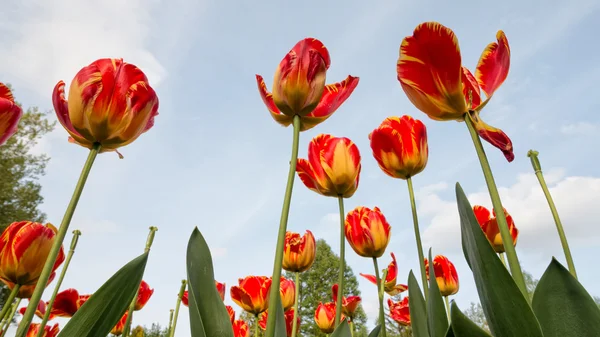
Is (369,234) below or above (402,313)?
above

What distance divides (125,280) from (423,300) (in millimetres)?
878

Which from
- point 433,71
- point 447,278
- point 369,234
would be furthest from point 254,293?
point 433,71

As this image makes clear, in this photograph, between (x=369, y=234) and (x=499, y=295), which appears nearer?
(x=499, y=295)

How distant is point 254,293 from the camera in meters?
2.32

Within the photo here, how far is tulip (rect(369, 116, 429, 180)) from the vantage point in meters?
1.44

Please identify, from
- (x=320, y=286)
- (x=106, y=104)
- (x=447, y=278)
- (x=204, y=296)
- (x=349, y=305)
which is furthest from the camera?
(x=320, y=286)

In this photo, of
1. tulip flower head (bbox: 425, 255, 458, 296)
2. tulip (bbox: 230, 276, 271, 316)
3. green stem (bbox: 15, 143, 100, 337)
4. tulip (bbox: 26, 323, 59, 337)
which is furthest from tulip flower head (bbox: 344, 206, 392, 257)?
tulip (bbox: 26, 323, 59, 337)

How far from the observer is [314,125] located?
3.28ft

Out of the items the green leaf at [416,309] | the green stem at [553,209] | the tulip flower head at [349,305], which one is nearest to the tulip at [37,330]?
the tulip flower head at [349,305]

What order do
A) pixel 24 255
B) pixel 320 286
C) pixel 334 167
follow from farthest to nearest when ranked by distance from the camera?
pixel 320 286 < pixel 334 167 < pixel 24 255

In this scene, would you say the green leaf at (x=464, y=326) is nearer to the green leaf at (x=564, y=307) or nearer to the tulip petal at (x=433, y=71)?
the green leaf at (x=564, y=307)

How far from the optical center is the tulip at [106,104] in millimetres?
858

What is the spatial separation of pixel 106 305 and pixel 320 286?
2052 centimetres

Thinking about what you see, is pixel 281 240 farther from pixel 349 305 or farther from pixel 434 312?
pixel 349 305
